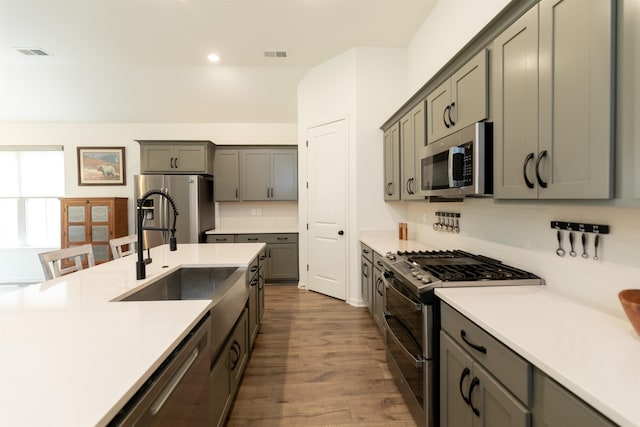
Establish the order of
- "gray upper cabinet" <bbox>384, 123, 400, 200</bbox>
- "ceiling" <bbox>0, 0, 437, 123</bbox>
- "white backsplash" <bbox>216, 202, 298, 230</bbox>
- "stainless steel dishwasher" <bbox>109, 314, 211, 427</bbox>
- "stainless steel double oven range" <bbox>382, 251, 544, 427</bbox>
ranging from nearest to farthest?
"stainless steel dishwasher" <bbox>109, 314, 211, 427</bbox> < "stainless steel double oven range" <bbox>382, 251, 544, 427</bbox> < "ceiling" <bbox>0, 0, 437, 123</bbox> < "gray upper cabinet" <bbox>384, 123, 400, 200</bbox> < "white backsplash" <bbox>216, 202, 298, 230</bbox>

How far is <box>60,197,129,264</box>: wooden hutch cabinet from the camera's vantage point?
470cm

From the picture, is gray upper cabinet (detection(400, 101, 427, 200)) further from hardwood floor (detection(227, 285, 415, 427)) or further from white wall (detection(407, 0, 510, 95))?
hardwood floor (detection(227, 285, 415, 427))

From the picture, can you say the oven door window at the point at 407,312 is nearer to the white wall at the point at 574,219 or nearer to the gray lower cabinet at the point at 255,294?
the white wall at the point at 574,219

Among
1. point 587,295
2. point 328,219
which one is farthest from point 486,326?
point 328,219

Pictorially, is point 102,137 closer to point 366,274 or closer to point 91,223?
point 91,223

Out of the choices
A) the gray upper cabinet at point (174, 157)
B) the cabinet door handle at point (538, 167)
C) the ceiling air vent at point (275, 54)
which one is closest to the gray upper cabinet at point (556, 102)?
the cabinet door handle at point (538, 167)

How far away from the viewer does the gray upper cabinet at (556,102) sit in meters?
0.98

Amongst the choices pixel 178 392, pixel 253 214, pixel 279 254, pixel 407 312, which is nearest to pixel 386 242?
pixel 407 312

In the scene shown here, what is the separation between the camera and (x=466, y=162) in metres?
1.71

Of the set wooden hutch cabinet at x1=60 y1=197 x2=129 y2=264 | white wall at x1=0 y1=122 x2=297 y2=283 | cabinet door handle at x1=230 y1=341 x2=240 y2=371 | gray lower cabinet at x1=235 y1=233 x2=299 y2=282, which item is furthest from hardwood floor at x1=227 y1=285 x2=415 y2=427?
wooden hutch cabinet at x1=60 y1=197 x2=129 y2=264

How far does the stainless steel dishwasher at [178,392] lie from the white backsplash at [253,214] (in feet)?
13.7

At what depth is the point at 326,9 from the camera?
2.95 metres

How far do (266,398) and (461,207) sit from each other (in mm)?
2127

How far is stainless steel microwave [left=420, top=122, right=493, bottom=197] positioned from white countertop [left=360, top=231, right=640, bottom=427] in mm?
588
